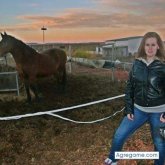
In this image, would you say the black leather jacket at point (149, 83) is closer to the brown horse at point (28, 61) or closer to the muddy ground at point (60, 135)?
the muddy ground at point (60, 135)

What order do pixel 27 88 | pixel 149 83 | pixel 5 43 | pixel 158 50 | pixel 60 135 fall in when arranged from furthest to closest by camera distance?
pixel 27 88 → pixel 5 43 → pixel 60 135 → pixel 158 50 → pixel 149 83

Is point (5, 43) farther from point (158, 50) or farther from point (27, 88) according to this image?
point (158, 50)

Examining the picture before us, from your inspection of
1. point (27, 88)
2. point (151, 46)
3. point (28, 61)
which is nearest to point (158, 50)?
point (151, 46)

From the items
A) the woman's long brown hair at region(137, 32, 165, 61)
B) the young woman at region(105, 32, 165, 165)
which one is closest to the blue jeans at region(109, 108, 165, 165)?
the young woman at region(105, 32, 165, 165)

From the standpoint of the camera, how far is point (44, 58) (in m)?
10.1

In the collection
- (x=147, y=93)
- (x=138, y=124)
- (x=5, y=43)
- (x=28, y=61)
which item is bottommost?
(x=138, y=124)

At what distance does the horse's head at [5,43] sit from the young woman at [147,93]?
5759 mm

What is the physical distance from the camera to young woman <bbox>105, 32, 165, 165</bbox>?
3.43 meters

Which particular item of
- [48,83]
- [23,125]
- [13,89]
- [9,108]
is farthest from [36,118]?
[48,83]

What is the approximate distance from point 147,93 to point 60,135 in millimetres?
2522

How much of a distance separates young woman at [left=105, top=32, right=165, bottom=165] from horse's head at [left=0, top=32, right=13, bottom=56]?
5.76 meters

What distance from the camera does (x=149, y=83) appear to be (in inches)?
135

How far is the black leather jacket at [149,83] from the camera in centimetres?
342

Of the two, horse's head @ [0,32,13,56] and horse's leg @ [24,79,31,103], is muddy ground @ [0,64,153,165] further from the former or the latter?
horse's head @ [0,32,13,56]
